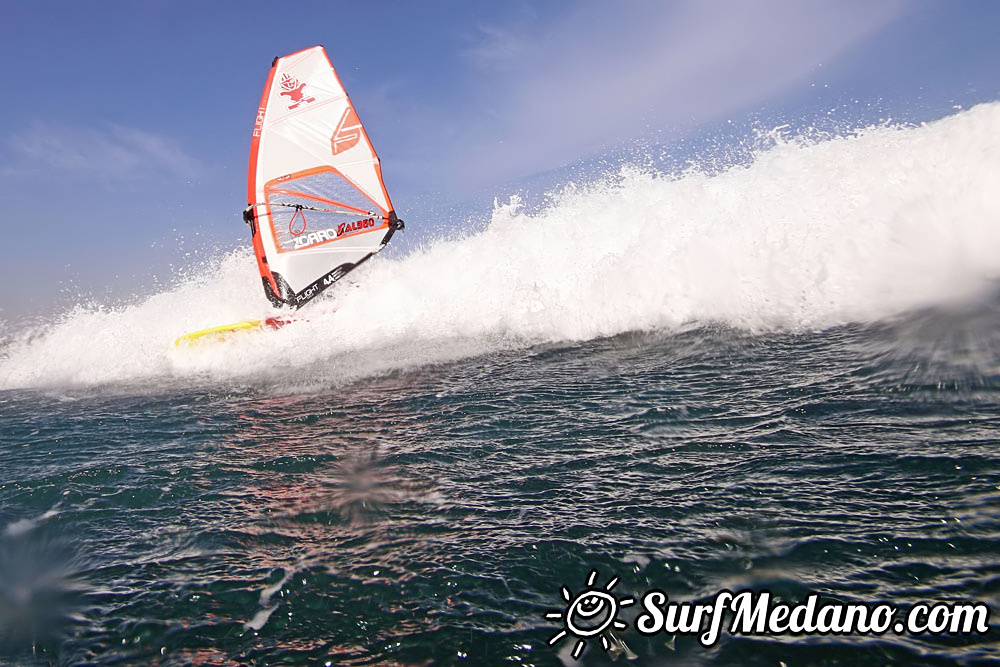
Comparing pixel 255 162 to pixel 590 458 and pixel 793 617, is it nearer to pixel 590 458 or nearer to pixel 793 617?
pixel 590 458

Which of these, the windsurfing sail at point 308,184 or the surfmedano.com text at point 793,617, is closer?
the surfmedano.com text at point 793,617

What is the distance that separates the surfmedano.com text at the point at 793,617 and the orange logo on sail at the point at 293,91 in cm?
1164

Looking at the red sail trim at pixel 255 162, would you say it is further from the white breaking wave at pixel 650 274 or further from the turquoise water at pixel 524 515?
the turquoise water at pixel 524 515

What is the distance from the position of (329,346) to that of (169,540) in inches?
292

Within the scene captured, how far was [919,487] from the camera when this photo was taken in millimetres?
2998

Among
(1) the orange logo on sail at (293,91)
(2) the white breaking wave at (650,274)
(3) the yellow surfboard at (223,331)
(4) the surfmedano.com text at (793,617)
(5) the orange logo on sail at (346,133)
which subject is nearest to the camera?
(4) the surfmedano.com text at (793,617)

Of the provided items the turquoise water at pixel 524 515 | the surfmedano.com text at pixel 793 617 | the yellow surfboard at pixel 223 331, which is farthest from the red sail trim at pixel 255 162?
the surfmedano.com text at pixel 793 617

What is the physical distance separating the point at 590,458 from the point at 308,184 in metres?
9.51

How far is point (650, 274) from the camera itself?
9812 millimetres

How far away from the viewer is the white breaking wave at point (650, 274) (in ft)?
25.4

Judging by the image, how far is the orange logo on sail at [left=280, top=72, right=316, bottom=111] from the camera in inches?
442

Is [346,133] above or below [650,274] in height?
above

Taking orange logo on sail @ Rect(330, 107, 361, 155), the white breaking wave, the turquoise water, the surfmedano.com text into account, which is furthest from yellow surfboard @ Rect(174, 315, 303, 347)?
the surfmedano.com text

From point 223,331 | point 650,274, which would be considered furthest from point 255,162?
point 650,274
